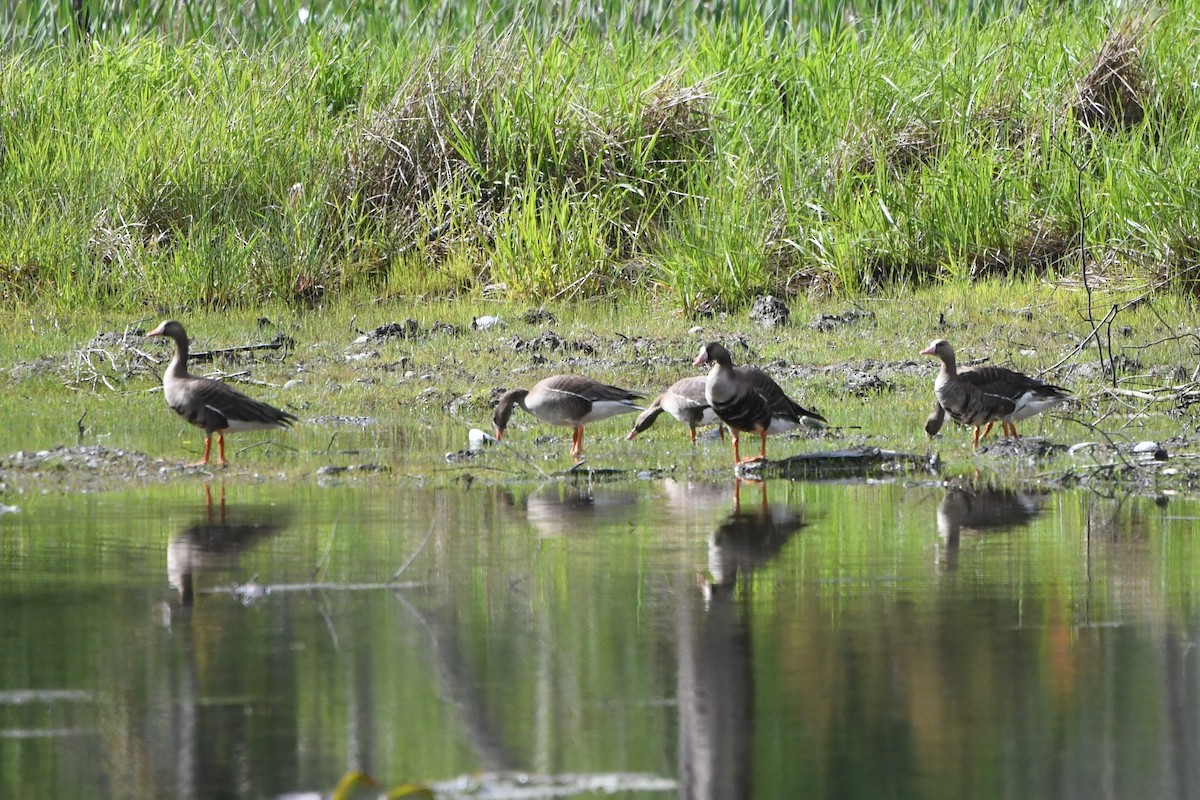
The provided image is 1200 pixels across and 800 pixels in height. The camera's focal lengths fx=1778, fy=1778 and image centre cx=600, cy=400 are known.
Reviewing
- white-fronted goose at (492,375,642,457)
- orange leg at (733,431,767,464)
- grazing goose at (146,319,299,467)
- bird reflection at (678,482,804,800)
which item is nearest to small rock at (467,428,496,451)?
white-fronted goose at (492,375,642,457)

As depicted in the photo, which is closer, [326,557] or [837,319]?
[326,557]

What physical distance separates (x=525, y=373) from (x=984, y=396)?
464 cm

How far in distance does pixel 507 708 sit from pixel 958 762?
1.49 meters

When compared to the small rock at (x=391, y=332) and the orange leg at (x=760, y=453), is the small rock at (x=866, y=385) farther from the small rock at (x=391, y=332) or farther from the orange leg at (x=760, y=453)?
the small rock at (x=391, y=332)

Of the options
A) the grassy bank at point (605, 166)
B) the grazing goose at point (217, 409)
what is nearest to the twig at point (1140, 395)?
the grassy bank at point (605, 166)

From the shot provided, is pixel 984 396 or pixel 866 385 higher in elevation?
pixel 866 385

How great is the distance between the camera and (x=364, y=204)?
1956cm

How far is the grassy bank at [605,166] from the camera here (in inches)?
701

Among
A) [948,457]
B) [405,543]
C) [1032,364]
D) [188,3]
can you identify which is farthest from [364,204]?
[405,543]

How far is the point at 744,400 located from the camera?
11258 mm

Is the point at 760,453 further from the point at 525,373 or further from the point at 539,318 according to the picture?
the point at 539,318

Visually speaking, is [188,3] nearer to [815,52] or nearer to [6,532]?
[815,52]

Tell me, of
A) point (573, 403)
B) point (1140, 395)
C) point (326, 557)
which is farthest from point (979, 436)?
point (326, 557)

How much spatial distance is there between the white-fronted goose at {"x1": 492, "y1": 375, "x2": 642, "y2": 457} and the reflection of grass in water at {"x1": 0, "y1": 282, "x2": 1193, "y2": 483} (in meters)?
0.22
